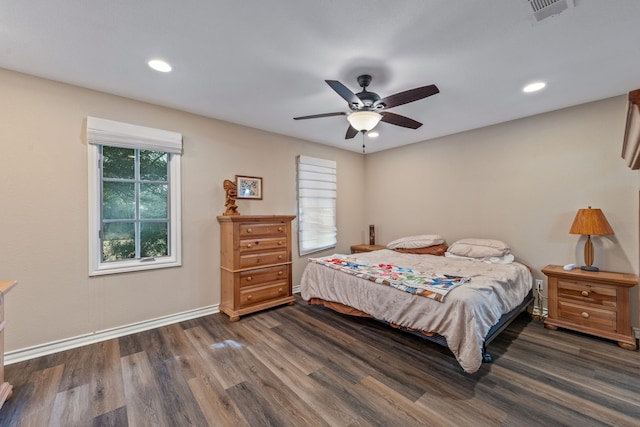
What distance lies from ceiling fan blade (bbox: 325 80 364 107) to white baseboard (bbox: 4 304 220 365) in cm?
291

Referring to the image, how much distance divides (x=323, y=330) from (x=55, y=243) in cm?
270

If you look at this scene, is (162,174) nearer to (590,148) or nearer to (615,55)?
(615,55)

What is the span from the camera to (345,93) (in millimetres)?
2086

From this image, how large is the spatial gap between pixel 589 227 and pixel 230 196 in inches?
154

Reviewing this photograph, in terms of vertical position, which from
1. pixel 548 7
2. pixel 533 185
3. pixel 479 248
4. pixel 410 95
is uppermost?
pixel 548 7

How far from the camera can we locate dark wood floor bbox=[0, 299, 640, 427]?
1661 mm

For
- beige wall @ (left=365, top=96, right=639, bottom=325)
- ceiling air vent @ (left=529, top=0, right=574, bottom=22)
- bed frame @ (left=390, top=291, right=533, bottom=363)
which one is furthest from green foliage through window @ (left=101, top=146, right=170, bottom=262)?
beige wall @ (left=365, top=96, right=639, bottom=325)

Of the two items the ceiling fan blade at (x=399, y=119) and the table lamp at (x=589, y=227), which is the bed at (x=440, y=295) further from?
the ceiling fan blade at (x=399, y=119)

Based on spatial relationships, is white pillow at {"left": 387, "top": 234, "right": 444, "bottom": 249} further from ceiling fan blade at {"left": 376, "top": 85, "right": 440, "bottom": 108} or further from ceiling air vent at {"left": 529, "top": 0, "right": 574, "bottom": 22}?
ceiling air vent at {"left": 529, "top": 0, "right": 574, "bottom": 22}

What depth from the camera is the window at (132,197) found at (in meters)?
2.63

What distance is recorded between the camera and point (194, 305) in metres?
3.24

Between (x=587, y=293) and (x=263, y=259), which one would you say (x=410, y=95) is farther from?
(x=587, y=293)

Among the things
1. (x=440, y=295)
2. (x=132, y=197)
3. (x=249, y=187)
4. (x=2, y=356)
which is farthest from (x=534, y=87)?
(x=2, y=356)

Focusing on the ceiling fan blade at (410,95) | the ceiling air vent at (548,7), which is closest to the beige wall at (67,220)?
the ceiling fan blade at (410,95)
